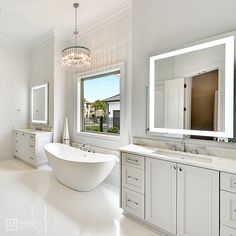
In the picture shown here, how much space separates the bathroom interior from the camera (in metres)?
1.80

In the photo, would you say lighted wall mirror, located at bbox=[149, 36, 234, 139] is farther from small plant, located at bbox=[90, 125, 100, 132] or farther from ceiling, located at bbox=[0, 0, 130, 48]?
small plant, located at bbox=[90, 125, 100, 132]

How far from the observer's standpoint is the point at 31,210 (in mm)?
2354

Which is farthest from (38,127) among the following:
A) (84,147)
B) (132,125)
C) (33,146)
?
(132,125)

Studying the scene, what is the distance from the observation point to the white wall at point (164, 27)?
6.41 ft

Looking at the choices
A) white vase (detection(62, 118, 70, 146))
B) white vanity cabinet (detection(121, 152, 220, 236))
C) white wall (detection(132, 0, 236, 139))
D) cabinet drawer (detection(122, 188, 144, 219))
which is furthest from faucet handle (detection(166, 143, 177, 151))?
white vase (detection(62, 118, 70, 146))

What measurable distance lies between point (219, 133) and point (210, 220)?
0.85m

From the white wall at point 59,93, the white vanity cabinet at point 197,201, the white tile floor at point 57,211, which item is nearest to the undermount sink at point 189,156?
the white vanity cabinet at point 197,201

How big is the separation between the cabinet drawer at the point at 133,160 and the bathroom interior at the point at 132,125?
16mm

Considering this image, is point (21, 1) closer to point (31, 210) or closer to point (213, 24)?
point (213, 24)

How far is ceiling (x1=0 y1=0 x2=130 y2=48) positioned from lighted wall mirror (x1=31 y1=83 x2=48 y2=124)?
4.37 ft

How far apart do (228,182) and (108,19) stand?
3325 millimetres

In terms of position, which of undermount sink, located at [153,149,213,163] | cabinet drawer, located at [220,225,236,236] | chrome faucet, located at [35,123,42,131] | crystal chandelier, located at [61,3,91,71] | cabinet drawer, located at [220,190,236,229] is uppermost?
crystal chandelier, located at [61,3,91,71]

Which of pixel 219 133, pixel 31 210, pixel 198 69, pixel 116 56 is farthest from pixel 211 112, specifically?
pixel 31 210

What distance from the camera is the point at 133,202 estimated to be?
2.13 m
